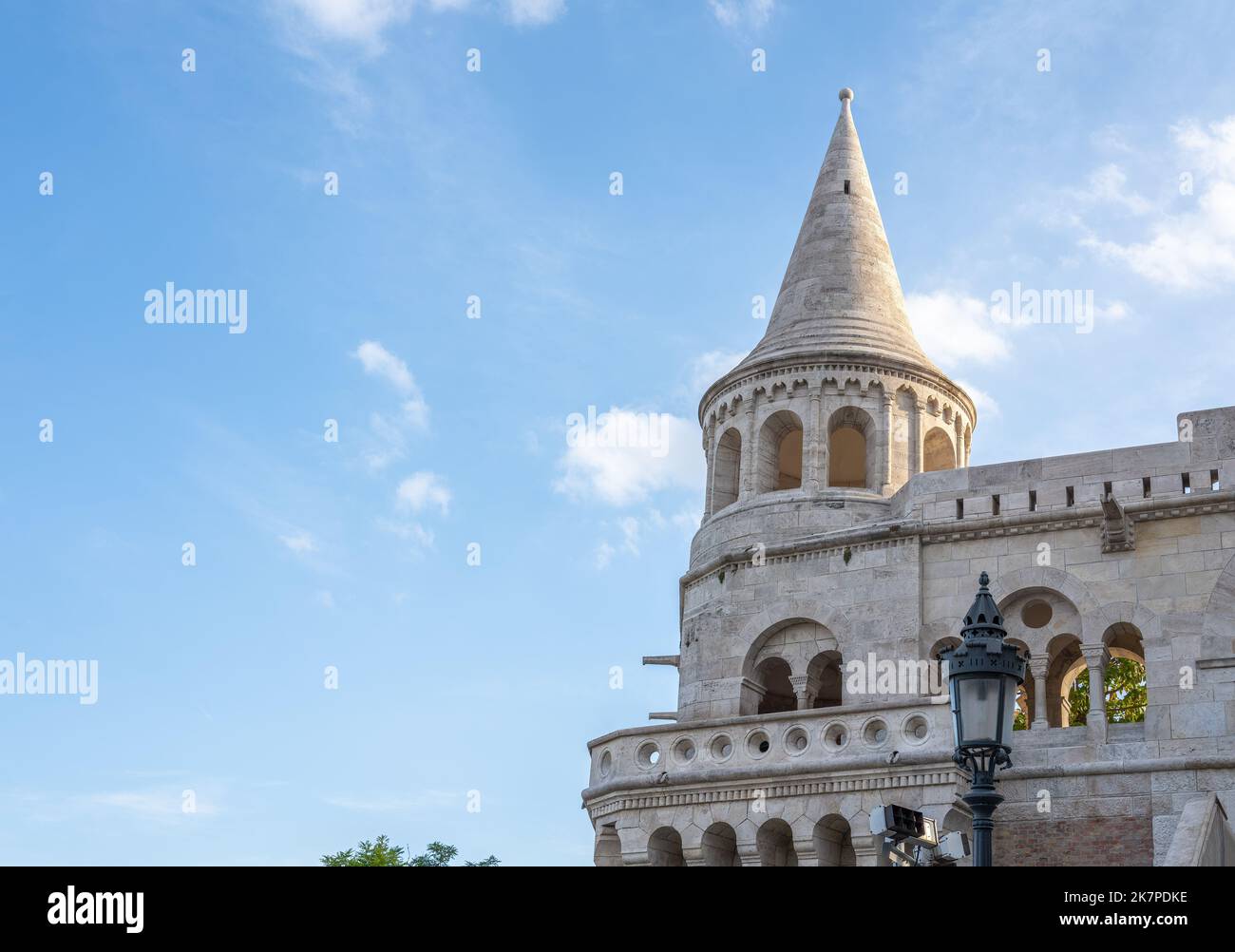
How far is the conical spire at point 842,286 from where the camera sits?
2658cm

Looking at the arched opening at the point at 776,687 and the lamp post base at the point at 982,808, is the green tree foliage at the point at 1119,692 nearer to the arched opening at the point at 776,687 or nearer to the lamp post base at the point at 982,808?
the arched opening at the point at 776,687

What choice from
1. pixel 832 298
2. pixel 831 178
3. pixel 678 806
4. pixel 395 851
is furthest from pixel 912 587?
pixel 395 851

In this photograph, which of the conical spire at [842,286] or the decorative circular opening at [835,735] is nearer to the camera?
the decorative circular opening at [835,735]

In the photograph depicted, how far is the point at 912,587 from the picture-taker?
904 inches

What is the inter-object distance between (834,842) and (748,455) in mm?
7781

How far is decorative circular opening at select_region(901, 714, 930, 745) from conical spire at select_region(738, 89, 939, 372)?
8024mm

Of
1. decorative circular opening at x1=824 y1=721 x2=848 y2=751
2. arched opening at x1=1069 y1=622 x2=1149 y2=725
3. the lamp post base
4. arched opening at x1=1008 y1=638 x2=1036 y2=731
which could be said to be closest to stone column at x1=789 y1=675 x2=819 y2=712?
decorative circular opening at x1=824 y1=721 x2=848 y2=751

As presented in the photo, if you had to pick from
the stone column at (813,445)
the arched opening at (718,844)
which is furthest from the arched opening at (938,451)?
the arched opening at (718,844)

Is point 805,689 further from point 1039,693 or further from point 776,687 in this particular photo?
point 1039,693

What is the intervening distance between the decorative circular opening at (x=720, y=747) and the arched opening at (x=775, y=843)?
3.94ft

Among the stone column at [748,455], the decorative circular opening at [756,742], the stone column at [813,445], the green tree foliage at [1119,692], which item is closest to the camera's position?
the decorative circular opening at [756,742]

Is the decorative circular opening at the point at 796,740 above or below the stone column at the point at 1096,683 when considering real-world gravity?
below

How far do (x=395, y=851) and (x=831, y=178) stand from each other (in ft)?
76.3
